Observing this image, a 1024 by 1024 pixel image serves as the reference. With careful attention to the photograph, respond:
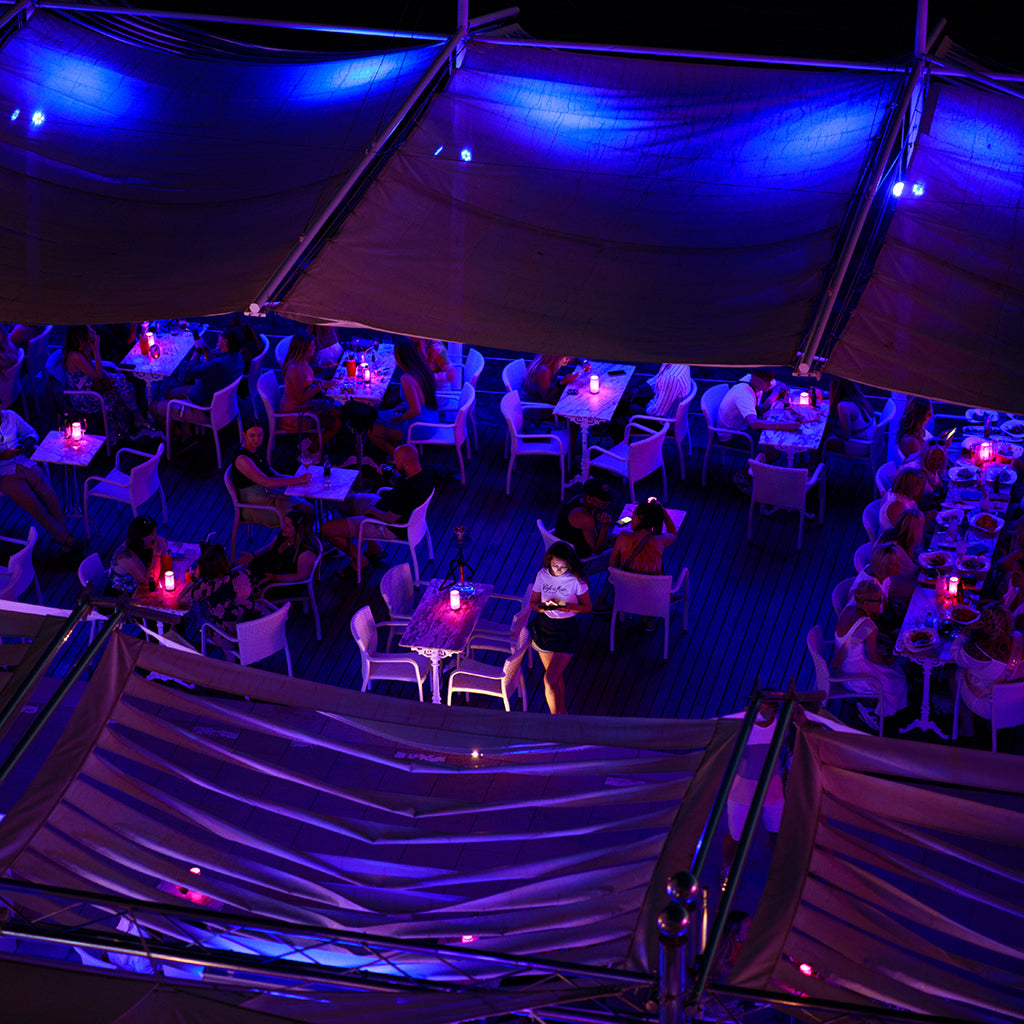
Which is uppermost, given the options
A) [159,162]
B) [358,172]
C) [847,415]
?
[358,172]

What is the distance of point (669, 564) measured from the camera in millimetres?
11195

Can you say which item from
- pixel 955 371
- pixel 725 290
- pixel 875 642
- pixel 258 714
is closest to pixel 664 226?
pixel 725 290

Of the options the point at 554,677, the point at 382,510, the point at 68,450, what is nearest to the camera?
the point at 554,677

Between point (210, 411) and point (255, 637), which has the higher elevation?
point (210, 411)

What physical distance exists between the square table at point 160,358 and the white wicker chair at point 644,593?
4480 mm

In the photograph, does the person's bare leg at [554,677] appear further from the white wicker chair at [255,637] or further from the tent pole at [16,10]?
the tent pole at [16,10]

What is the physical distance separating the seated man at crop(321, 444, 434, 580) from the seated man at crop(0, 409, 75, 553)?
82.9 inches

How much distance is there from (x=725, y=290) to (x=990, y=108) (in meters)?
2.47

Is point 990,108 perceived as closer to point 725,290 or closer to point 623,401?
point 725,290

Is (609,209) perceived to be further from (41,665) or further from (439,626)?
(41,665)

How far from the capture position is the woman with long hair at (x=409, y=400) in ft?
39.6

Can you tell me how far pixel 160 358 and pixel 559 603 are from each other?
503 cm

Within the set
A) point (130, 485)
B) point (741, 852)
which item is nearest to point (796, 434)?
point (130, 485)

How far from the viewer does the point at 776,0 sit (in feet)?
47.8
